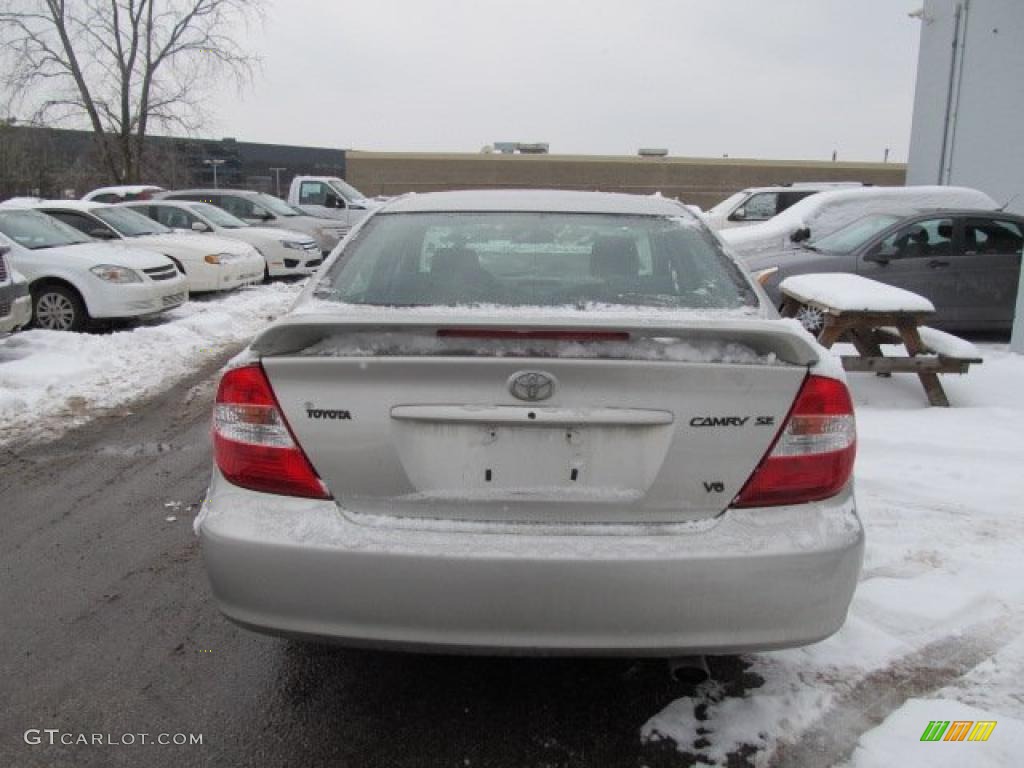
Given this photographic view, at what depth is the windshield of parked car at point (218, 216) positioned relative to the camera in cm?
1625

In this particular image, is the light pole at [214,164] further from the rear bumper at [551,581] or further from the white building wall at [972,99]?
the rear bumper at [551,581]

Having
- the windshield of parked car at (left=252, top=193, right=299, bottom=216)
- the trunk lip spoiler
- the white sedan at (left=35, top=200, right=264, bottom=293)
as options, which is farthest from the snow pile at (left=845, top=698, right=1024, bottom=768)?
the windshield of parked car at (left=252, top=193, right=299, bottom=216)

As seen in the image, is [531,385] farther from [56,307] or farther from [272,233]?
[272,233]

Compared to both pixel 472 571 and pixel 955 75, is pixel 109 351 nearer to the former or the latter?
pixel 472 571

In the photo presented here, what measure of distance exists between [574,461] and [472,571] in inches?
15.4

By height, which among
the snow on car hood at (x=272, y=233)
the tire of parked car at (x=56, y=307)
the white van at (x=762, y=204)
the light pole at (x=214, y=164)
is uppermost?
the light pole at (x=214, y=164)

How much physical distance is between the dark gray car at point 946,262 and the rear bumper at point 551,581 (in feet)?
25.0

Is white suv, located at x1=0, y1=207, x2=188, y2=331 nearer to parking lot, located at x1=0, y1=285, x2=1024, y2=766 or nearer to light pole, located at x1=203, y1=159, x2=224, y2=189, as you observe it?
parking lot, located at x1=0, y1=285, x2=1024, y2=766

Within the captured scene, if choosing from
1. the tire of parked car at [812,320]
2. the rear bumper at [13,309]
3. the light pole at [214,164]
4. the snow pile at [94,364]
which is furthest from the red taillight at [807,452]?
the light pole at [214,164]

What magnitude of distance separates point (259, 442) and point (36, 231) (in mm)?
9763

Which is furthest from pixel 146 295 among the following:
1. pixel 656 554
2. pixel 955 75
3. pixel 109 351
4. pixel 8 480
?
pixel 955 75

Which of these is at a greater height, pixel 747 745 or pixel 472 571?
pixel 472 571

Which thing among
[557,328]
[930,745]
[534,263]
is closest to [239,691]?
[557,328]

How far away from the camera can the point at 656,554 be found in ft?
7.19
